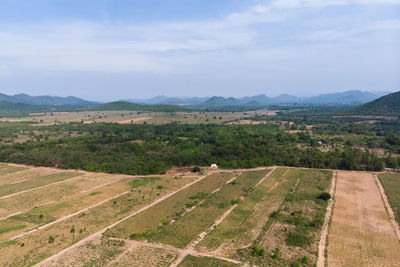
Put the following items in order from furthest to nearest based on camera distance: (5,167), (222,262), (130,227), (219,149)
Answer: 1. (219,149)
2. (5,167)
3. (130,227)
4. (222,262)

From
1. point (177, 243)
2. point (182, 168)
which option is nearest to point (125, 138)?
point (182, 168)

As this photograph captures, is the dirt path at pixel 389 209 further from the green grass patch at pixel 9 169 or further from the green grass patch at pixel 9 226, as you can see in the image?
the green grass patch at pixel 9 169

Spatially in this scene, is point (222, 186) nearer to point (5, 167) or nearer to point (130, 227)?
point (130, 227)

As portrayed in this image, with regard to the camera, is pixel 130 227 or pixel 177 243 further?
pixel 130 227

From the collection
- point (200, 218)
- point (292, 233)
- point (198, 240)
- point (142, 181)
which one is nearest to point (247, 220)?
point (292, 233)

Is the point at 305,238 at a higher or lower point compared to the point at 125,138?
lower

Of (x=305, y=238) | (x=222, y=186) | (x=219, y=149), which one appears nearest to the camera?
(x=305, y=238)
